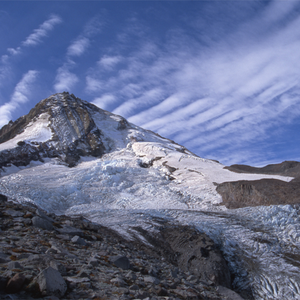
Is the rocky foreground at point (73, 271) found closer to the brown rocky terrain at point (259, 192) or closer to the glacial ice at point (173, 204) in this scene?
the glacial ice at point (173, 204)

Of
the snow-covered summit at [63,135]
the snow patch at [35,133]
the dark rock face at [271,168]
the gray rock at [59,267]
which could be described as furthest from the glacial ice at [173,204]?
the gray rock at [59,267]

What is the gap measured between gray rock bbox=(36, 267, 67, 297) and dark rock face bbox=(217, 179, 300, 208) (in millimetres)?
18765

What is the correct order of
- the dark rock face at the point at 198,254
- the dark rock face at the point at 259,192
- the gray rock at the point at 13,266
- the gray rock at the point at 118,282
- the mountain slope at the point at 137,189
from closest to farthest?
1. the gray rock at the point at 13,266
2. the gray rock at the point at 118,282
3. the dark rock face at the point at 198,254
4. the mountain slope at the point at 137,189
5. the dark rock face at the point at 259,192

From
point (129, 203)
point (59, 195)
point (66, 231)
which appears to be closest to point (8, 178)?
point (59, 195)

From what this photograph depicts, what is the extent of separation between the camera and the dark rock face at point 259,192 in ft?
64.8

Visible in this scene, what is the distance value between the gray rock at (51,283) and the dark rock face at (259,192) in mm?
18765

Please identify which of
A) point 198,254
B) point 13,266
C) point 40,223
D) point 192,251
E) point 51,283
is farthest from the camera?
point 192,251

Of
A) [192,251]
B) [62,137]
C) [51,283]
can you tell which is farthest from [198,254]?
[62,137]

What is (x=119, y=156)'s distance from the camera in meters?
36.0

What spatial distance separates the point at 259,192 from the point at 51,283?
2037 cm

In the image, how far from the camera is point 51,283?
14.0ft

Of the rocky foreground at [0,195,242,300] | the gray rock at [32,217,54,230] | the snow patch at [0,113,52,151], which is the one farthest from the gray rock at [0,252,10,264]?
the snow patch at [0,113,52,151]

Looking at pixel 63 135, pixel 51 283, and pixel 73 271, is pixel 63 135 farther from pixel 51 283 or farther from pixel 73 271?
pixel 51 283

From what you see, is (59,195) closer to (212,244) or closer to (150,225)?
(150,225)
